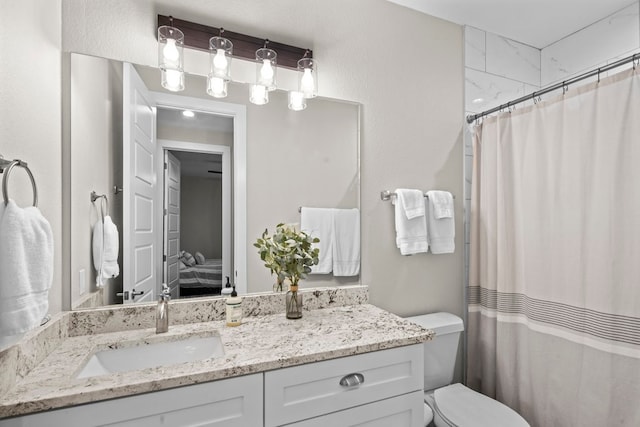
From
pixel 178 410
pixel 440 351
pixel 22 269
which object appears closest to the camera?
pixel 22 269

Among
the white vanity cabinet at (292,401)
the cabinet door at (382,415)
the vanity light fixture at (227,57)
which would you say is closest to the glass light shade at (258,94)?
the vanity light fixture at (227,57)

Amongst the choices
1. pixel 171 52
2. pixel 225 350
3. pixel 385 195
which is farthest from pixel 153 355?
pixel 385 195

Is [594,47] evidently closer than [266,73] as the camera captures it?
No

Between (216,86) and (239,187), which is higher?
(216,86)

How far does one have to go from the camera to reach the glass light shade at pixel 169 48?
1.39 m

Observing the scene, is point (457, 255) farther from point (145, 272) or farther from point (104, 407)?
point (104, 407)

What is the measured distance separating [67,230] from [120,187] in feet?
0.79

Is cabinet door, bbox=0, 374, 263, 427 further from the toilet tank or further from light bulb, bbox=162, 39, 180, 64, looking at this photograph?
light bulb, bbox=162, 39, 180, 64

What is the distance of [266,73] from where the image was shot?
61.7 inches

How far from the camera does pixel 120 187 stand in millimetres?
1346

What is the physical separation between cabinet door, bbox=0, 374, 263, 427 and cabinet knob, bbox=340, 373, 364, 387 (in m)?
0.29

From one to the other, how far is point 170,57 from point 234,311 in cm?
110

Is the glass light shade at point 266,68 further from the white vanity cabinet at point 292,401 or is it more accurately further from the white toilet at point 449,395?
the white toilet at point 449,395

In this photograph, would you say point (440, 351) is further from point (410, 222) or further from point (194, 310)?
point (194, 310)
